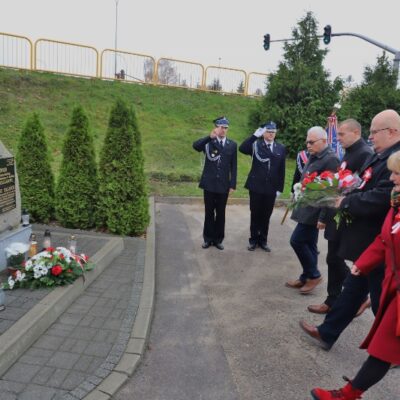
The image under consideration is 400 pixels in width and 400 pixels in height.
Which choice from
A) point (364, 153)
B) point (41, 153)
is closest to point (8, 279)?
point (41, 153)

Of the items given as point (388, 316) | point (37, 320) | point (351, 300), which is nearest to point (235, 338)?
point (351, 300)

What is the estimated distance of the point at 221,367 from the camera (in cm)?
318

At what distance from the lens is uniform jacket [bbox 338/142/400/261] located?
2939 mm

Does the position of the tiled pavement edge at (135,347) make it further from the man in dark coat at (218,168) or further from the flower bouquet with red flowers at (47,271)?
the man in dark coat at (218,168)

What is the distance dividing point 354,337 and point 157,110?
51.5 feet

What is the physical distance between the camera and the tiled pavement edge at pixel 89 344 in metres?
2.76

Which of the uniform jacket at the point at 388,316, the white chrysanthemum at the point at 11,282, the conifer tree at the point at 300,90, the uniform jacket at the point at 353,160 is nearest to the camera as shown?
the uniform jacket at the point at 388,316

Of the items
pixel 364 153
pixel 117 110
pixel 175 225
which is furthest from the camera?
pixel 175 225

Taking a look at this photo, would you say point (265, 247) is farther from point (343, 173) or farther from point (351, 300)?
point (351, 300)

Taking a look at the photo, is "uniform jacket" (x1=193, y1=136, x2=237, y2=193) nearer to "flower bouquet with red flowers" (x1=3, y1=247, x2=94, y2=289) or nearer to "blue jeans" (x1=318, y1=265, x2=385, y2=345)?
"flower bouquet with red flowers" (x1=3, y1=247, x2=94, y2=289)

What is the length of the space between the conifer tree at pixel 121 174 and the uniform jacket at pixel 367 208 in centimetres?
363

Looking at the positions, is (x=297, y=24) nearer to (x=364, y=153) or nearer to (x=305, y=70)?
(x=305, y=70)

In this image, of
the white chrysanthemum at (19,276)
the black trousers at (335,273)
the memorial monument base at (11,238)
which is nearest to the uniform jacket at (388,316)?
the black trousers at (335,273)

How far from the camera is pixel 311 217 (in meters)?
4.31
